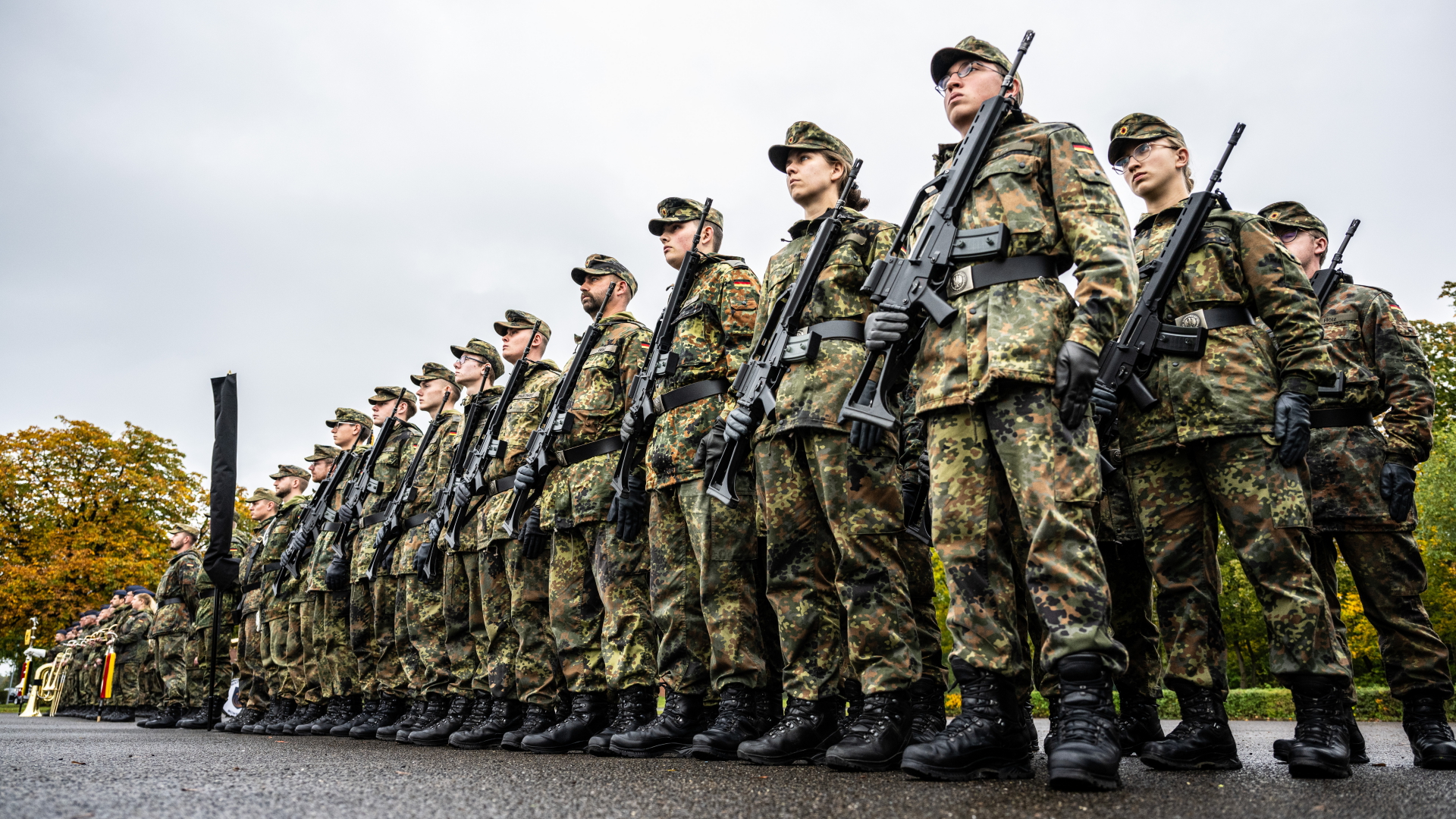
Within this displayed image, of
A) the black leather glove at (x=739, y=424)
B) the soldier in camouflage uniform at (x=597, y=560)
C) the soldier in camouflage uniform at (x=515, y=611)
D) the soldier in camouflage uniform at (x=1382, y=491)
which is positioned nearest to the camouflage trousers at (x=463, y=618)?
the soldier in camouflage uniform at (x=515, y=611)

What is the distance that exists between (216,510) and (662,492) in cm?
710

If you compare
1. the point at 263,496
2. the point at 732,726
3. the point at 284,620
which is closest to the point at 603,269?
the point at 732,726

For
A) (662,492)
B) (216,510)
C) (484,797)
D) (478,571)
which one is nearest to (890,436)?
(662,492)

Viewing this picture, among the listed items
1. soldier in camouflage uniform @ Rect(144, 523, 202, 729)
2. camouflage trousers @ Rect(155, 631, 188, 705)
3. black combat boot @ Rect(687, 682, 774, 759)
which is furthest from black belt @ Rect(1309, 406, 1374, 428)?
camouflage trousers @ Rect(155, 631, 188, 705)

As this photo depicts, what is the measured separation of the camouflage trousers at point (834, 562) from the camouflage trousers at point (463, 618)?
3353 mm

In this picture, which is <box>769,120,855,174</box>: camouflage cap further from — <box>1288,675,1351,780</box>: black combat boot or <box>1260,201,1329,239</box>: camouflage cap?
<box>1288,675,1351,780</box>: black combat boot

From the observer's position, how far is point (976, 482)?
3.43 m

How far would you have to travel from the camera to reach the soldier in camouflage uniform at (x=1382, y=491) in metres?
4.15

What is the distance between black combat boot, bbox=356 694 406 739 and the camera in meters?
8.20

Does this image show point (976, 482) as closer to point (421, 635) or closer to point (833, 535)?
point (833, 535)

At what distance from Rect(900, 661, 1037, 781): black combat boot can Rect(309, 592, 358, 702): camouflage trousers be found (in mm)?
7309

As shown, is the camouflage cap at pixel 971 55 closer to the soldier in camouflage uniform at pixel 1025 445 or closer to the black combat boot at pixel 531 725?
the soldier in camouflage uniform at pixel 1025 445

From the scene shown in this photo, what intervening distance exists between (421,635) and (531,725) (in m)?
1.94

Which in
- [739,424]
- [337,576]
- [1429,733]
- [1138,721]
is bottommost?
[1429,733]
